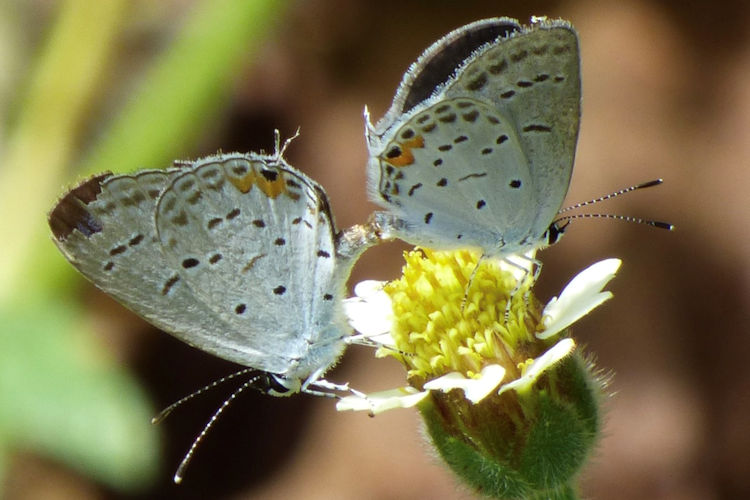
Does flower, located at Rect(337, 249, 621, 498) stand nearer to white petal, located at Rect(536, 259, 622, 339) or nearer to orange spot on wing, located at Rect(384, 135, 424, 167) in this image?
white petal, located at Rect(536, 259, 622, 339)

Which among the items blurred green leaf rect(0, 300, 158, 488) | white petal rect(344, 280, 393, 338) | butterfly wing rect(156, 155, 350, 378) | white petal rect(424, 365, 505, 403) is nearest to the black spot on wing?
butterfly wing rect(156, 155, 350, 378)

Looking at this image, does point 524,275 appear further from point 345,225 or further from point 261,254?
point 345,225

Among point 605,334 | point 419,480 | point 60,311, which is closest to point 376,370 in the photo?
point 419,480

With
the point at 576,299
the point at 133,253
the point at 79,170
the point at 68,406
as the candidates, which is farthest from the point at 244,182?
the point at 79,170

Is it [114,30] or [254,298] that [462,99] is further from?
[114,30]

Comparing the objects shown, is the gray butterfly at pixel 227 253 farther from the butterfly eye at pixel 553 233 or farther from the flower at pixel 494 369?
the butterfly eye at pixel 553 233

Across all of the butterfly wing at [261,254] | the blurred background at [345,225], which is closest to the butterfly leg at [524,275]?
the butterfly wing at [261,254]

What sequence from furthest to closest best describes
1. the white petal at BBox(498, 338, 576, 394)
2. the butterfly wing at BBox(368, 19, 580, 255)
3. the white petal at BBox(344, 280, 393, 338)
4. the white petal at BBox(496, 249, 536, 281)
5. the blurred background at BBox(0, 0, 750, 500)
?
the blurred background at BBox(0, 0, 750, 500) < the white petal at BBox(344, 280, 393, 338) < the white petal at BBox(496, 249, 536, 281) < the butterfly wing at BBox(368, 19, 580, 255) < the white petal at BBox(498, 338, 576, 394)
